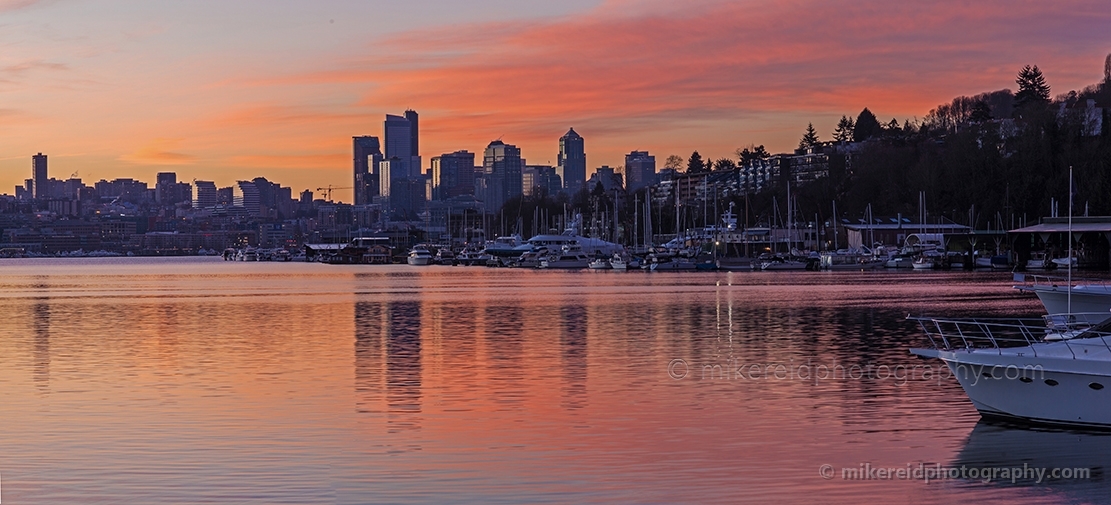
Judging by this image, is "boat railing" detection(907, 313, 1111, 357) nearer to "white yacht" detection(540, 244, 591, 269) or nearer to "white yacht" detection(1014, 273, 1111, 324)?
"white yacht" detection(1014, 273, 1111, 324)

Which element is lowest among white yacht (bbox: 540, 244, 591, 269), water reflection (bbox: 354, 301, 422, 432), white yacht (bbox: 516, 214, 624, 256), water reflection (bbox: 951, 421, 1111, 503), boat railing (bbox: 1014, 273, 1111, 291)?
water reflection (bbox: 951, 421, 1111, 503)

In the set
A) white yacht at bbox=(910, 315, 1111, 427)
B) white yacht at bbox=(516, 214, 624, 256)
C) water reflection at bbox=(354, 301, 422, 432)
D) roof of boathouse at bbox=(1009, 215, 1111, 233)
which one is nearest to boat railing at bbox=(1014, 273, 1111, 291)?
white yacht at bbox=(910, 315, 1111, 427)

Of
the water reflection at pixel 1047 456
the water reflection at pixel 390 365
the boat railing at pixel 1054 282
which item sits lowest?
the water reflection at pixel 1047 456

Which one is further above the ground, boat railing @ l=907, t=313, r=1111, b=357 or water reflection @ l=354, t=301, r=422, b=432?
boat railing @ l=907, t=313, r=1111, b=357

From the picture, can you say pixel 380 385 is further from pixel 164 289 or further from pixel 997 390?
pixel 164 289

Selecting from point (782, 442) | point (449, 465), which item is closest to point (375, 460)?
point (449, 465)

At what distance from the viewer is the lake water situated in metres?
19.2

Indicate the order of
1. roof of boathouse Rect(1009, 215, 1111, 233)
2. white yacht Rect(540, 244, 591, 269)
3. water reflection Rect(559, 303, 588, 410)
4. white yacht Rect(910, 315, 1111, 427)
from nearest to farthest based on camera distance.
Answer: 1. white yacht Rect(910, 315, 1111, 427)
2. water reflection Rect(559, 303, 588, 410)
3. roof of boathouse Rect(1009, 215, 1111, 233)
4. white yacht Rect(540, 244, 591, 269)

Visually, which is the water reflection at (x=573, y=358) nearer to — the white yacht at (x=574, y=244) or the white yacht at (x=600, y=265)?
the white yacht at (x=600, y=265)

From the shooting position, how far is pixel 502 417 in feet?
86.3

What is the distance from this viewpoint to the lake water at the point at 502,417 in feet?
63.1

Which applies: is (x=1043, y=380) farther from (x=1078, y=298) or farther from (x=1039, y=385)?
(x=1078, y=298)

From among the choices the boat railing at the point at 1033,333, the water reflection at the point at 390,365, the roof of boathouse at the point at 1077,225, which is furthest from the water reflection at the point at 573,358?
the roof of boathouse at the point at 1077,225

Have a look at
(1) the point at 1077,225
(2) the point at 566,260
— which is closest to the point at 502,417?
(1) the point at 1077,225
